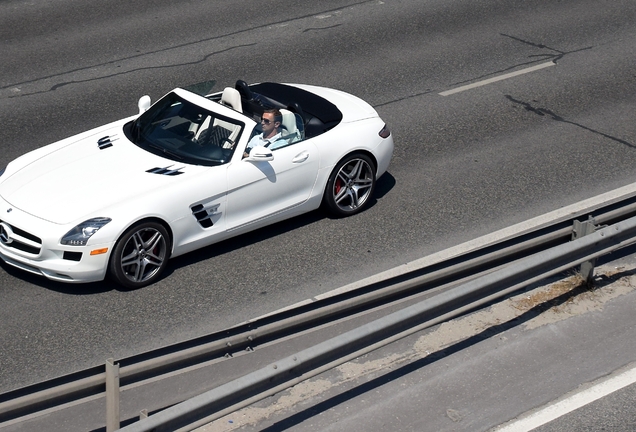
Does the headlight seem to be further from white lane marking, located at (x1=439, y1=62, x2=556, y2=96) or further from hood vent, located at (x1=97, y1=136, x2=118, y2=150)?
white lane marking, located at (x1=439, y1=62, x2=556, y2=96)

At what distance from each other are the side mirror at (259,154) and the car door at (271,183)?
0.19 ft

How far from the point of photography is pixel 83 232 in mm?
7309

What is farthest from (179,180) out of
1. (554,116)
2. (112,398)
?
(554,116)

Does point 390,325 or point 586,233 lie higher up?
→ point 390,325

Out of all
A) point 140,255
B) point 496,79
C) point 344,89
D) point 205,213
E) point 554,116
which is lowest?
point 554,116

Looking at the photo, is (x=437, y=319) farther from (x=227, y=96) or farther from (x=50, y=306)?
(x=227, y=96)

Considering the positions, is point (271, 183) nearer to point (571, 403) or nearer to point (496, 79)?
point (571, 403)

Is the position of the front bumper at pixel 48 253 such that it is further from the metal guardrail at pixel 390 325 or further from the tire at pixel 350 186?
the metal guardrail at pixel 390 325

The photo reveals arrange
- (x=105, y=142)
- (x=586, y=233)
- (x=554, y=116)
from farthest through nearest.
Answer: (x=554, y=116) → (x=105, y=142) → (x=586, y=233)

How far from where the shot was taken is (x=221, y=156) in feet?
27.1

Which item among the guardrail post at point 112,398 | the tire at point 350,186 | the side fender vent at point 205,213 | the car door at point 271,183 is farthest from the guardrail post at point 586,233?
the guardrail post at point 112,398

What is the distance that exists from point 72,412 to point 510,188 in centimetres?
561

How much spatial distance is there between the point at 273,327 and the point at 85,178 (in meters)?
3.25

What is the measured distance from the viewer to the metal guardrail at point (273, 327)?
4.83 m
